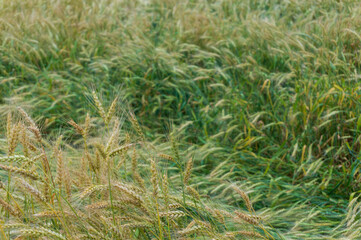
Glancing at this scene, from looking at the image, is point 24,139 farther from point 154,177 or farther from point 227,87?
point 227,87

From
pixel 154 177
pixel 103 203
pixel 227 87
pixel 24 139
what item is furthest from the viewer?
pixel 227 87

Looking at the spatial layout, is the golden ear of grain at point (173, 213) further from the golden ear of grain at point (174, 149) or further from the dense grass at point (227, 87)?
the dense grass at point (227, 87)

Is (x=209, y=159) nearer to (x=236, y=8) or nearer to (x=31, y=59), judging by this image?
(x=31, y=59)

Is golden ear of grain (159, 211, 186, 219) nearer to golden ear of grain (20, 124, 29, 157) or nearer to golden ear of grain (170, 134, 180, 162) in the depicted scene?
golden ear of grain (170, 134, 180, 162)

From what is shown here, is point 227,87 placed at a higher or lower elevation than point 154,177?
lower

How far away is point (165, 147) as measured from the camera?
3482 mm

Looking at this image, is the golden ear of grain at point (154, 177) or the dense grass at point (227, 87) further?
the dense grass at point (227, 87)

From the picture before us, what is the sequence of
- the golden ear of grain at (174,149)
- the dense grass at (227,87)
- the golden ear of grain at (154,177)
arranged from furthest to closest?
the dense grass at (227,87) → the golden ear of grain at (174,149) → the golden ear of grain at (154,177)

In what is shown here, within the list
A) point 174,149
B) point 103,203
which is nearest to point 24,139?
point 103,203

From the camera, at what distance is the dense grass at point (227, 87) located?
2938mm

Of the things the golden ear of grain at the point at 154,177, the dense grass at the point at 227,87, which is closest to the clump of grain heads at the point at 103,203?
the golden ear of grain at the point at 154,177

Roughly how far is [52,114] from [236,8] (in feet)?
9.88

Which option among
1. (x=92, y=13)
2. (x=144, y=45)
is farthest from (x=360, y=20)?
(x=92, y=13)

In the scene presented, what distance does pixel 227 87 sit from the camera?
3973 mm
